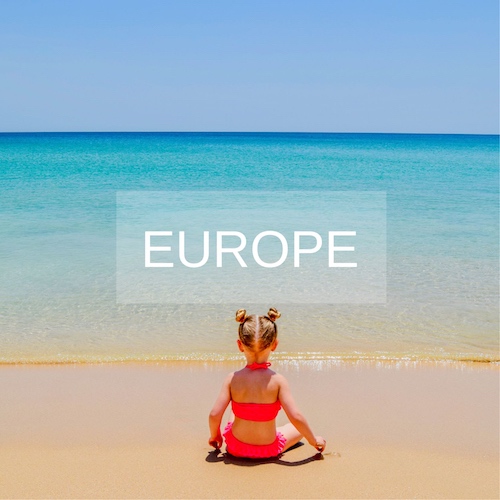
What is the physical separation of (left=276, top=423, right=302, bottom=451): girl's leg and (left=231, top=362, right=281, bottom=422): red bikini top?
0.68 ft

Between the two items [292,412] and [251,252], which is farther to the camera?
[251,252]

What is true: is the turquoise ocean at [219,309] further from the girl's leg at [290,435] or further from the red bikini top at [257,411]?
the red bikini top at [257,411]

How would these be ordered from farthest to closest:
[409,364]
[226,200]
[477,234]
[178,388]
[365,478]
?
[226,200] < [477,234] < [409,364] < [178,388] < [365,478]

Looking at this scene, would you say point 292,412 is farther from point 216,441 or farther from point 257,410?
point 216,441

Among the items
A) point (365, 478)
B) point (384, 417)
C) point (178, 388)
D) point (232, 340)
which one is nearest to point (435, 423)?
point (384, 417)

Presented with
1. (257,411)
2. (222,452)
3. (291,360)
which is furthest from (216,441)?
(291,360)

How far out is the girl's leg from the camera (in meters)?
3.66

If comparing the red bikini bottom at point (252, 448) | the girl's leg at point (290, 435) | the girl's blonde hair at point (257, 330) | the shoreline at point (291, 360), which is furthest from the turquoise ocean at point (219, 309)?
the girl's blonde hair at point (257, 330)

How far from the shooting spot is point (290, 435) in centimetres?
367

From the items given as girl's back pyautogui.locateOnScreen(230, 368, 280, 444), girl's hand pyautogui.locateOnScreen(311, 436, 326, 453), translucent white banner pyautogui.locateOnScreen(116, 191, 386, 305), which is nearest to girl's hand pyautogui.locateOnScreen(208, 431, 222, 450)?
girl's back pyautogui.locateOnScreen(230, 368, 280, 444)

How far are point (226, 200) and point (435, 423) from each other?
46.1 feet

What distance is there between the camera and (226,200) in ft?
58.4

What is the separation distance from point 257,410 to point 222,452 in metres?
0.41

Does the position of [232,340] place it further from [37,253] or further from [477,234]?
[477,234]
